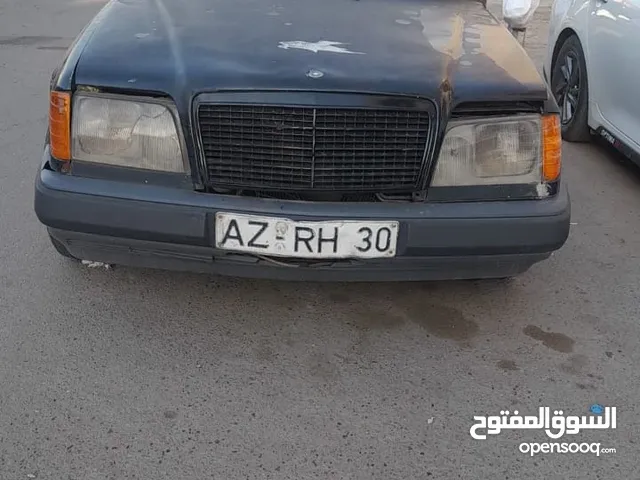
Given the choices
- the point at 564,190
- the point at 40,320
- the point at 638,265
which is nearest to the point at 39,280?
the point at 40,320

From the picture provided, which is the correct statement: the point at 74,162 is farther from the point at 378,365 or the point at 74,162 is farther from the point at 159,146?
the point at 378,365

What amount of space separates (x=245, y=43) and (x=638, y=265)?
2188mm

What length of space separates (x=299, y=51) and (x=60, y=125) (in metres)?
0.91

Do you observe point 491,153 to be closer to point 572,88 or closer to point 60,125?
point 60,125

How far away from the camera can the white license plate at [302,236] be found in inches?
94.7

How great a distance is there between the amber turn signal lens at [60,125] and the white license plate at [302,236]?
63 cm

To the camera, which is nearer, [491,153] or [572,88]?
[491,153]

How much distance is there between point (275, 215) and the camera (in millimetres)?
2396

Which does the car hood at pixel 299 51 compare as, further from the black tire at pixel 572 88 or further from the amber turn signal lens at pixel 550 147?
the black tire at pixel 572 88

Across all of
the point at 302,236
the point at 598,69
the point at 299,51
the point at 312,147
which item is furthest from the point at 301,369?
the point at 598,69

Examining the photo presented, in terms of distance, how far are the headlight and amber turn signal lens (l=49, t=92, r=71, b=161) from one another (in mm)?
21

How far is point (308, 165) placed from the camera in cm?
245

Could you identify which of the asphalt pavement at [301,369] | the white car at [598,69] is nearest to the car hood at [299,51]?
the asphalt pavement at [301,369]

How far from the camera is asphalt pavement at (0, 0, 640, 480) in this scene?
86.4 inches
